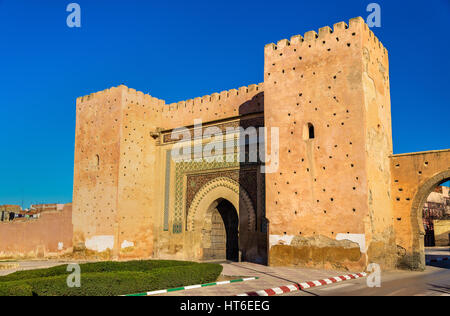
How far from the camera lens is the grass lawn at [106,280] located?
17.6 feet

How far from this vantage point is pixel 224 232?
1363 cm

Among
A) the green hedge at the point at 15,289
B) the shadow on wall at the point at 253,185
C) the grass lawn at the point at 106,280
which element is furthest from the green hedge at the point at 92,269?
the shadow on wall at the point at 253,185

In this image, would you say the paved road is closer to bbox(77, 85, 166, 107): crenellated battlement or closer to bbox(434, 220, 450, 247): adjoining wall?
bbox(77, 85, 166, 107): crenellated battlement

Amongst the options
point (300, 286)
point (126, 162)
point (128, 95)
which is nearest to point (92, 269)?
point (300, 286)

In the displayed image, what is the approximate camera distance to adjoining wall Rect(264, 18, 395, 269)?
31.3 feet

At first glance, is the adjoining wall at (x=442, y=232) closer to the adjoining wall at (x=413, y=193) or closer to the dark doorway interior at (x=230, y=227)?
the adjoining wall at (x=413, y=193)

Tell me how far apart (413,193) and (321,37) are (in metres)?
4.46

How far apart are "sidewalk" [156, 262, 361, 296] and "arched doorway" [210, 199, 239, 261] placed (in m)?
2.19

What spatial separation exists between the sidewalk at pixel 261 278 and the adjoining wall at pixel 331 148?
732mm

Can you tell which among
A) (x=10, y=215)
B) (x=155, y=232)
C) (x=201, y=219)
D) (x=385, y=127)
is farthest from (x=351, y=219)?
(x=10, y=215)

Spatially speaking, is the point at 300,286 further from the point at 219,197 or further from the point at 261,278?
the point at 219,197

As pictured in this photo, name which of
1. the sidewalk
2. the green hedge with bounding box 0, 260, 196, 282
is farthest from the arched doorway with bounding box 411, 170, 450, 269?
the green hedge with bounding box 0, 260, 196, 282

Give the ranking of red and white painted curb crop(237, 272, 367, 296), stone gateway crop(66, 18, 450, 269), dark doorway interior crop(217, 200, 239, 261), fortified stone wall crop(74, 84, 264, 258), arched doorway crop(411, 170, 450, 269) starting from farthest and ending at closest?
fortified stone wall crop(74, 84, 264, 258) → dark doorway interior crop(217, 200, 239, 261) → arched doorway crop(411, 170, 450, 269) → stone gateway crop(66, 18, 450, 269) → red and white painted curb crop(237, 272, 367, 296)
